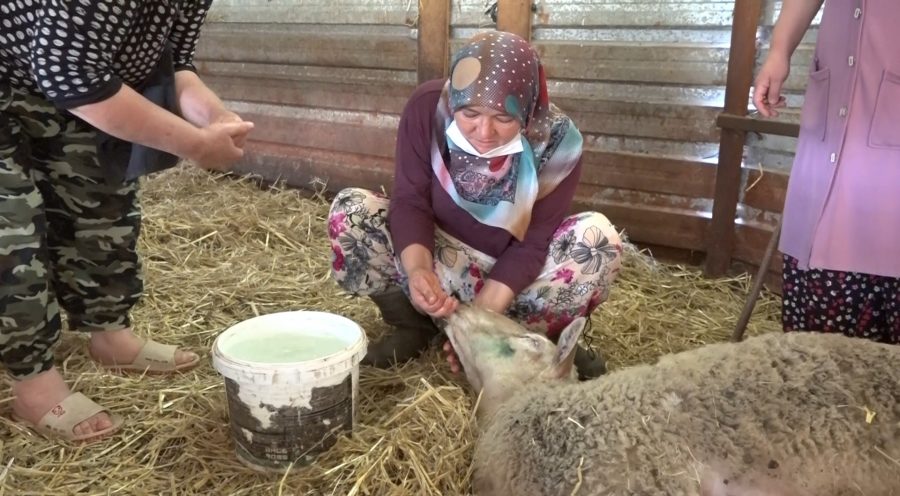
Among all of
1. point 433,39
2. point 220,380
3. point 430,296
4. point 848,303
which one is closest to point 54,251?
point 220,380

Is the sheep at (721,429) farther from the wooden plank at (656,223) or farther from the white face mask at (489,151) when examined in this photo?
the wooden plank at (656,223)

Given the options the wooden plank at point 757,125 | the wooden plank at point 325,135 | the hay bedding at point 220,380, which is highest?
the wooden plank at point 757,125

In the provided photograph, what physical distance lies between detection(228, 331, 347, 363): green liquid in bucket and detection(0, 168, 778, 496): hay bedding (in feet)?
0.82

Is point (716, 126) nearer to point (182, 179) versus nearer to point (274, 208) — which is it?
point (274, 208)

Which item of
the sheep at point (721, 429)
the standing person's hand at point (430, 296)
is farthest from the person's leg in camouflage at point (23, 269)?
the sheep at point (721, 429)

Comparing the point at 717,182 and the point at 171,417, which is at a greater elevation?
the point at 717,182

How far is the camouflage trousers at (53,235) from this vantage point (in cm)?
215

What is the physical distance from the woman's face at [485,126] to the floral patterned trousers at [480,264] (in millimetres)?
385

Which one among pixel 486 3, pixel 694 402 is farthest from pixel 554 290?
pixel 486 3

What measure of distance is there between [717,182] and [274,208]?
8.54ft

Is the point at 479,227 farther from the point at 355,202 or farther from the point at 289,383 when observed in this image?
the point at 289,383

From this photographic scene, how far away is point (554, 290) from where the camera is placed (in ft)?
8.66

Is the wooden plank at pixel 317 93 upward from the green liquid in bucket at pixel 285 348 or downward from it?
upward

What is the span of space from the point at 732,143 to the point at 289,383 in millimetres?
2515
